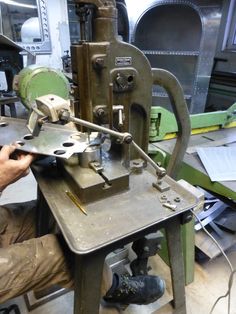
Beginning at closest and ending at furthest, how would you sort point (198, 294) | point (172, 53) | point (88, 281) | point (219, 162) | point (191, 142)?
1. point (88, 281)
2. point (219, 162)
3. point (198, 294)
4. point (191, 142)
5. point (172, 53)

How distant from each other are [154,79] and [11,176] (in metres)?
0.65

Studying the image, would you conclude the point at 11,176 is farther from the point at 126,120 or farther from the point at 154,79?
the point at 154,79

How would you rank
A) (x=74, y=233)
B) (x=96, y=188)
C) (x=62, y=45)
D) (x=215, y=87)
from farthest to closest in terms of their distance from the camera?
(x=62, y=45) → (x=215, y=87) → (x=96, y=188) → (x=74, y=233)

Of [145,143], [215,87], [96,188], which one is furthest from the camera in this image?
[215,87]

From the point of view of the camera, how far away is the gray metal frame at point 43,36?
3.40 m

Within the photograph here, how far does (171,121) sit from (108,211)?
885 millimetres

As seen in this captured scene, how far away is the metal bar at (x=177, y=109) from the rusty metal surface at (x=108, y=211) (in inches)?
10.7

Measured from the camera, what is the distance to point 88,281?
705 mm

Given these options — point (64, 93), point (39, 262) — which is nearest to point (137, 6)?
point (64, 93)

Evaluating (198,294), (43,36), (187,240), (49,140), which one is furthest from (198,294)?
(43,36)

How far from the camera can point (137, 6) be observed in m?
2.82

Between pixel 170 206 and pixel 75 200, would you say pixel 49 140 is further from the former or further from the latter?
pixel 170 206

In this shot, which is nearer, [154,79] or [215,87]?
[154,79]

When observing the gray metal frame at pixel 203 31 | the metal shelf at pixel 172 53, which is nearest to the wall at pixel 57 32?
the gray metal frame at pixel 203 31
